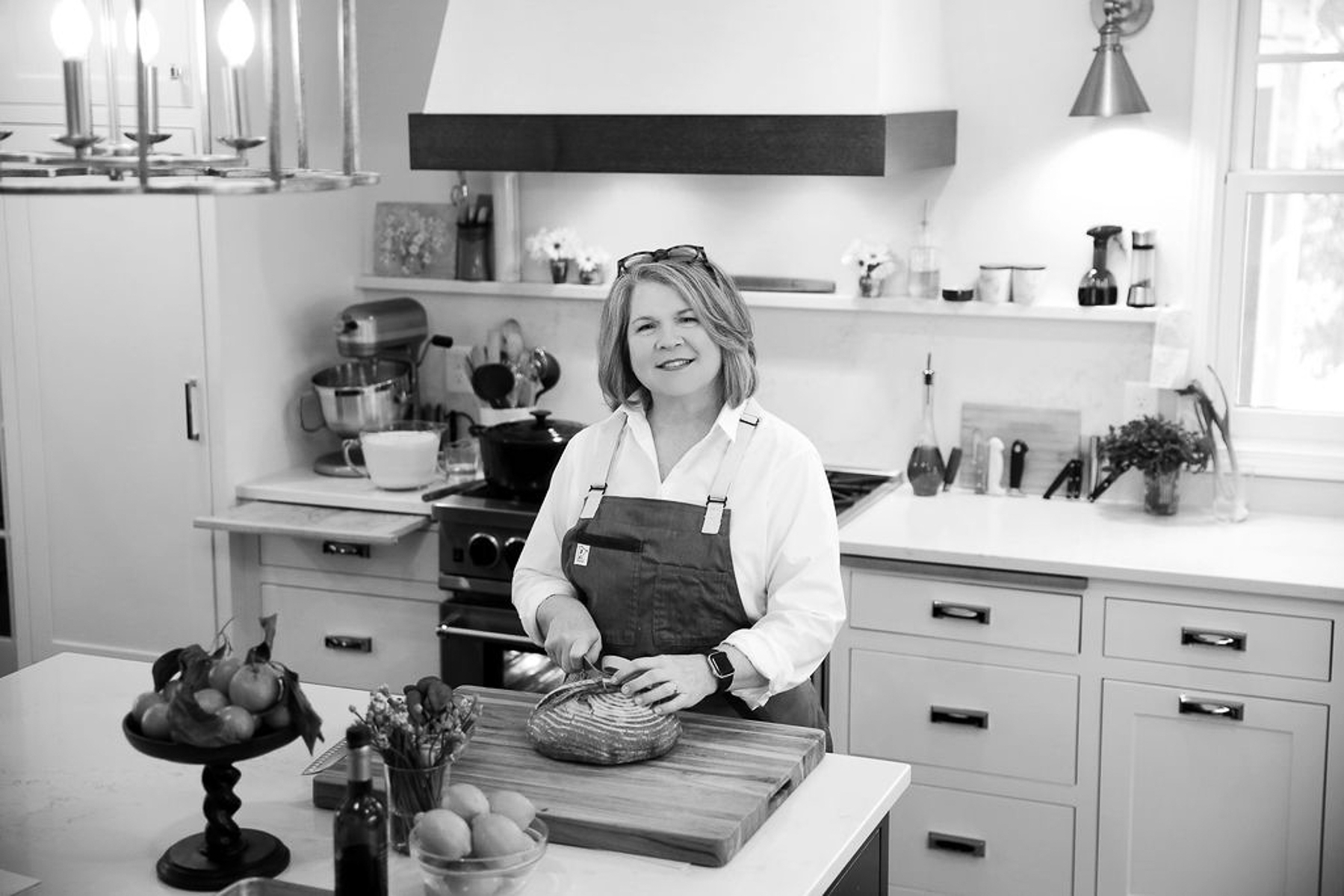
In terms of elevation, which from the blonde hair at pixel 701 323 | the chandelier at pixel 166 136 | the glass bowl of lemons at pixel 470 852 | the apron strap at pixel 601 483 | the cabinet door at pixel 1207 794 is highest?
the chandelier at pixel 166 136

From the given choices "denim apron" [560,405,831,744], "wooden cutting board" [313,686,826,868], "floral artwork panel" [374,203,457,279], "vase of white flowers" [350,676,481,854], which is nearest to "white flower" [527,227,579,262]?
"floral artwork panel" [374,203,457,279]

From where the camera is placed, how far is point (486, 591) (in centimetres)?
398

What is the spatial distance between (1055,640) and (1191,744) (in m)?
0.35

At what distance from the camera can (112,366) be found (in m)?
4.28

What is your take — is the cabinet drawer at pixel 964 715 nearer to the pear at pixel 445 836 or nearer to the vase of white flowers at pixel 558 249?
the vase of white flowers at pixel 558 249

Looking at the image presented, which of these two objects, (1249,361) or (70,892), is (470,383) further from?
(70,892)

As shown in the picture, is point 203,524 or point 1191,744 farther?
point 203,524

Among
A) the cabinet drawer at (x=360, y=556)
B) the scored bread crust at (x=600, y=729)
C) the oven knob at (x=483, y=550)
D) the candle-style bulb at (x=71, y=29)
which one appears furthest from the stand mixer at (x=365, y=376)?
the candle-style bulb at (x=71, y=29)

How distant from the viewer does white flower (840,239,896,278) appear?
13.7 ft

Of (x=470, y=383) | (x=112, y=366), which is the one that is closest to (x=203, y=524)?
(x=112, y=366)

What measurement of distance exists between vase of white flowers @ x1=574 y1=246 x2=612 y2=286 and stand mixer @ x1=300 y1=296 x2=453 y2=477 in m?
0.51

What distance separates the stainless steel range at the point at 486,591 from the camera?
3930mm

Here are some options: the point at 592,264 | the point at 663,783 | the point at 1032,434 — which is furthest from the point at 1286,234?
the point at 663,783

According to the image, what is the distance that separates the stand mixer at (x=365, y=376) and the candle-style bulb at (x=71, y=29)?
304 centimetres
